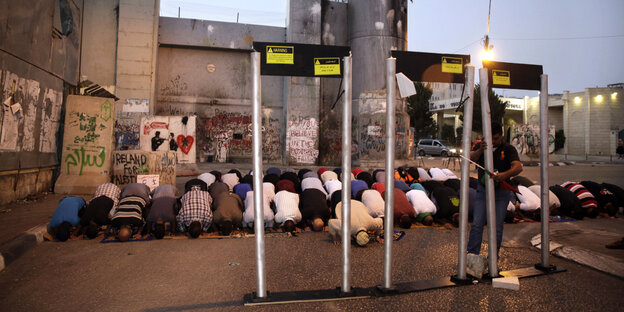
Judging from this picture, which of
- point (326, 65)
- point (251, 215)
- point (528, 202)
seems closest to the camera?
point (326, 65)

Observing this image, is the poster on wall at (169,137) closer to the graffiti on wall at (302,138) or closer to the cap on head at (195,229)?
the graffiti on wall at (302,138)

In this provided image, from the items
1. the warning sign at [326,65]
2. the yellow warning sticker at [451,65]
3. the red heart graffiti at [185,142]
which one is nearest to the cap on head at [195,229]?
the warning sign at [326,65]

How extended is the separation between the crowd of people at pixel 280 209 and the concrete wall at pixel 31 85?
8.81 feet

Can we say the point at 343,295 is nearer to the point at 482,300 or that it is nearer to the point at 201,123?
the point at 482,300

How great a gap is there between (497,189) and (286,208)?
338 cm

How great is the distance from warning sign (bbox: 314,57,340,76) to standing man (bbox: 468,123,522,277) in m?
1.99

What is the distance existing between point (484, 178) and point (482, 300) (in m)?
1.50

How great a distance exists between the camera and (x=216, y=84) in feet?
63.3

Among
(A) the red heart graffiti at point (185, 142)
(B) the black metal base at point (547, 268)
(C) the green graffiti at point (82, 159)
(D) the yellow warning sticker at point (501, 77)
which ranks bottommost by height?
(B) the black metal base at point (547, 268)

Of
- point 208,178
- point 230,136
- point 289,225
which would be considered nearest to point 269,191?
point 289,225

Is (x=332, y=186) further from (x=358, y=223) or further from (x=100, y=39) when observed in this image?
(x=100, y=39)

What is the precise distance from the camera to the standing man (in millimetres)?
4480

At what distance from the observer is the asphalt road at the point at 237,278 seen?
341 centimetres

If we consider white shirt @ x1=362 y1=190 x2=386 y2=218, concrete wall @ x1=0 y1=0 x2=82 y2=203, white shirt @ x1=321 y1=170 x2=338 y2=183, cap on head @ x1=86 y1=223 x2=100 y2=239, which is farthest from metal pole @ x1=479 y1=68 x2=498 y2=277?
concrete wall @ x1=0 y1=0 x2=82 y2=203
